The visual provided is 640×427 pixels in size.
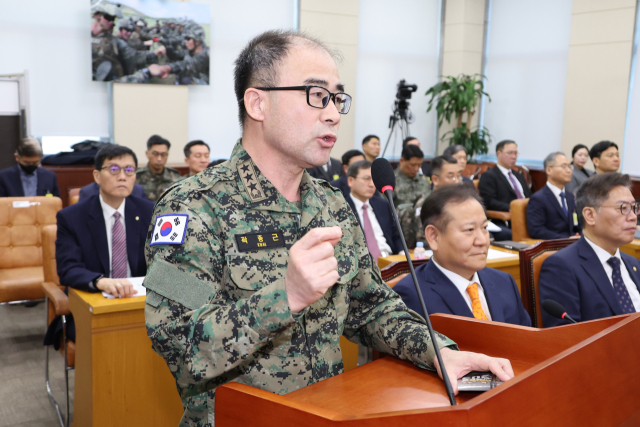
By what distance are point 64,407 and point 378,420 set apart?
8.64ft

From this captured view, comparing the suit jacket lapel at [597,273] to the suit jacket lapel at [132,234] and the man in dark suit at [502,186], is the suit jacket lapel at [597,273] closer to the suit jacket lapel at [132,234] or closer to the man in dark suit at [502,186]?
the suit jacket lapel at [132,234]

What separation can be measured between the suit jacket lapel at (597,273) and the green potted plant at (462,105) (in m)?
6.77

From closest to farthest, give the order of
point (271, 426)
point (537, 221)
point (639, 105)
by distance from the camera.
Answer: point (271, 426)
point (537, 221)
point (639, 105)

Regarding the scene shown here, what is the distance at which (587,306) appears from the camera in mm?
2264

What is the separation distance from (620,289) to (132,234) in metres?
2.29

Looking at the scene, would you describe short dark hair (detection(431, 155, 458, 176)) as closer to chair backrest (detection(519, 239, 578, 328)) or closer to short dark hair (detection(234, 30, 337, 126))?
chair backrest (detection(519, 239, 578, 328))

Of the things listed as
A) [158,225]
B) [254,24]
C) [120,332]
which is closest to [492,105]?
[254,24]

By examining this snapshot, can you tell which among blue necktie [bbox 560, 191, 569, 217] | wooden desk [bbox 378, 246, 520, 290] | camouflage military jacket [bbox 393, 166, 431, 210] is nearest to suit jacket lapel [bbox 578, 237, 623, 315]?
wooden desk [bbox 378, 246, 520, 290]

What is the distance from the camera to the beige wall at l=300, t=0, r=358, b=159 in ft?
26.4

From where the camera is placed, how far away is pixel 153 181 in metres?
5.40

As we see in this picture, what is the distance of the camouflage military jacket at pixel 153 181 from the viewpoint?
536cm

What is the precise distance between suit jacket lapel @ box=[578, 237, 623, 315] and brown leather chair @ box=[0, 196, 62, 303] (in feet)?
10.1

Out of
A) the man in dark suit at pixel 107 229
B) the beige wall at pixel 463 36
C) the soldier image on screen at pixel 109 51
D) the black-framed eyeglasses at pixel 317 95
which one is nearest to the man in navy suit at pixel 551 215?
the man in dark suit at pixel 107 229

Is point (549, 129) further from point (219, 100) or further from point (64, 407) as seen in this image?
point (64, 407)
